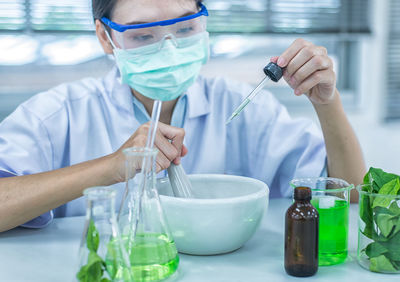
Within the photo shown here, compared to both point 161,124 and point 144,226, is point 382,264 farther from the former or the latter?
point 161,124

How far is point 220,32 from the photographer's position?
2.30 meters

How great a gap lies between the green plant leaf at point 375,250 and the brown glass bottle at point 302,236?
11cm

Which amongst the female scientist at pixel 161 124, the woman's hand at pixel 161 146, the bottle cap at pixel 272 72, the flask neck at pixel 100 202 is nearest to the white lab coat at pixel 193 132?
the female scientist at pixel 161 124

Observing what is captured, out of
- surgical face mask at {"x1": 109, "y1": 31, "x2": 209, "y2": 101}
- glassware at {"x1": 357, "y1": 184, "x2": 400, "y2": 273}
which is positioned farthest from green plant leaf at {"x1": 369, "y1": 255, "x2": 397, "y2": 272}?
surgical face mask at {"x1": 109, "y1": 31, "x2": 209, "y2": 101}

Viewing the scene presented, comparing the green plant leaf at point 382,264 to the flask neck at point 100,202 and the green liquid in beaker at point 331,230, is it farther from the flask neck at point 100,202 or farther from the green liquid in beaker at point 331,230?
the flask neck at point 100,202

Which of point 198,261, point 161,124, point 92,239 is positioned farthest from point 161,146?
point 92,239

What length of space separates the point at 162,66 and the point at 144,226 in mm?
558

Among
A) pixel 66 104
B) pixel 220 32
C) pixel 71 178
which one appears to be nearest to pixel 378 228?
pixel 71 178

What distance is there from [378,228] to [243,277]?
254mm

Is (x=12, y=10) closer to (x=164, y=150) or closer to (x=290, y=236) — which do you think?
(x=164, y=150)

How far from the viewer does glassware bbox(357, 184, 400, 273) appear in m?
0.84

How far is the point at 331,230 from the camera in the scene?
2.98ft

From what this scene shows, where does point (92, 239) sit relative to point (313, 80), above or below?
below

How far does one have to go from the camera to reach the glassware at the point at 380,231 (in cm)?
84
